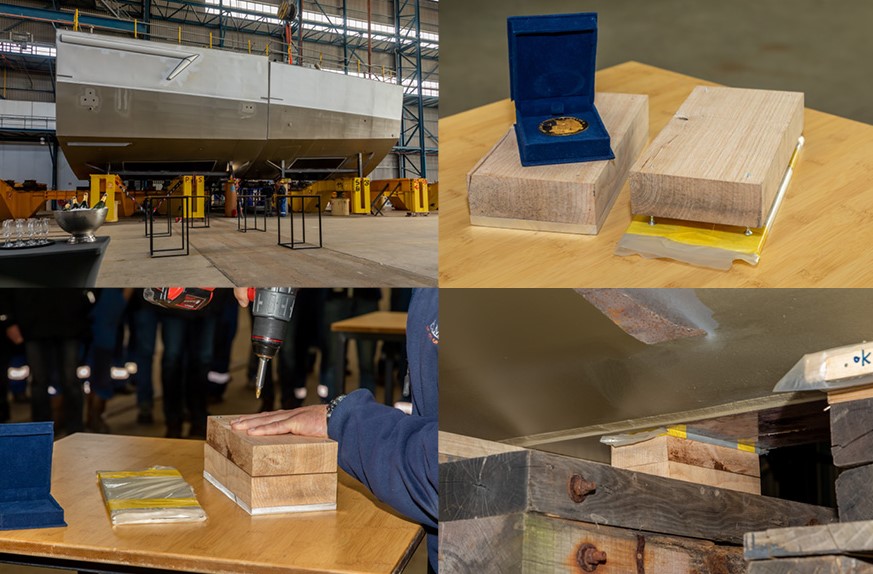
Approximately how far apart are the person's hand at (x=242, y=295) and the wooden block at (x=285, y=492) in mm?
883

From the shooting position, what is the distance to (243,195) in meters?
1.95

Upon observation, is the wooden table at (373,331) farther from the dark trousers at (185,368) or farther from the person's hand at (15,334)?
the person's hand at (15,334)

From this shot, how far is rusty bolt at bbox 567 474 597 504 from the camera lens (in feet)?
4.22

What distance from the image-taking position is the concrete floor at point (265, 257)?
1.93 m

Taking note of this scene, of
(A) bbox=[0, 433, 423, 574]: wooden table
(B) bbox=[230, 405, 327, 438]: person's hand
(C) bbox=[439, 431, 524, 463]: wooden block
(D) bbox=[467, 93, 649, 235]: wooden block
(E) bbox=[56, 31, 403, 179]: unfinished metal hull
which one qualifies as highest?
(E) bbox=[56, 31, 403, 179]: unfinished metal hull

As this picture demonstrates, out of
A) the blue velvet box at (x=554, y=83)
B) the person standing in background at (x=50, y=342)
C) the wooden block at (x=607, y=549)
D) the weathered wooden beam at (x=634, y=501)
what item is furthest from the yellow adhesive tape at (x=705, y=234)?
the person standing in background at (x=50, y=342)

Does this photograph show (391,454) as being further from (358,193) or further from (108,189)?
(108,189)

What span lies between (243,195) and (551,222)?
98cm

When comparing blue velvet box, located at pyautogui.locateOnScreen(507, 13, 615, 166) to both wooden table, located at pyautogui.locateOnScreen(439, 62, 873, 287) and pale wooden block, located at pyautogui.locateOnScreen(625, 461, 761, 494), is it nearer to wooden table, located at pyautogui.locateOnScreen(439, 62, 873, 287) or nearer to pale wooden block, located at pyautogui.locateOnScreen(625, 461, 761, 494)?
wooden table, located at pyautogui.locateOnScreen(439, 62, 873, 287)

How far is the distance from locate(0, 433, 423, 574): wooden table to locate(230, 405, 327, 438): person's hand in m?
0.17

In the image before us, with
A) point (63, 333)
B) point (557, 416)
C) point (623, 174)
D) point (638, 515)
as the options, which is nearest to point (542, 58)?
point (623, 174)

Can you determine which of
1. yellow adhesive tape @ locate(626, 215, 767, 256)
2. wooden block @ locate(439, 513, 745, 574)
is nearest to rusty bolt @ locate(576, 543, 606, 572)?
wooden block @ locate(439, 513, 745, 574)

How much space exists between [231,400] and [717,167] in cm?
194

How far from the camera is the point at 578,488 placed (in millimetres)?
1295
